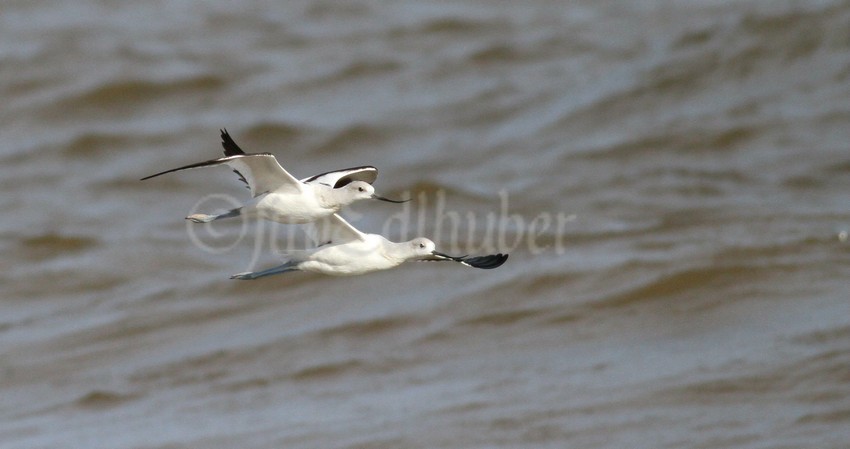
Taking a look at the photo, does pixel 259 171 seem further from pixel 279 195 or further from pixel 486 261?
pixel 486 261

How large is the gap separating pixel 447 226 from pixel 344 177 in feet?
35.3

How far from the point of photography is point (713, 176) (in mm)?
19391

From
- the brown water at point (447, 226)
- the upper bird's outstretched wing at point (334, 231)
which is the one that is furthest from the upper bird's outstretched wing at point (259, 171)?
the brown water at point (447, 226)

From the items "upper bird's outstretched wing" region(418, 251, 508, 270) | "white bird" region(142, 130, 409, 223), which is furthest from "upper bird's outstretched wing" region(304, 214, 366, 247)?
"upper bird's outstretched wing" region(418, 251, 508, 270)

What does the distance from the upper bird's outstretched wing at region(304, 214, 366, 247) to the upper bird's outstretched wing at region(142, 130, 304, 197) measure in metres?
0.35

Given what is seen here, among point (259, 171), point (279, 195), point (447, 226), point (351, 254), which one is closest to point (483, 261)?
point (351, 254)

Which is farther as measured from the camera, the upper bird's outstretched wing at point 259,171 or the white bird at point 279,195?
the white bird at point 279,195

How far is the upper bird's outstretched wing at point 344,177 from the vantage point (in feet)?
25.2

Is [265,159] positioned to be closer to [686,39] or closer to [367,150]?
[367,150]

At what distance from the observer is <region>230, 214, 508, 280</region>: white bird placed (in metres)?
7.37

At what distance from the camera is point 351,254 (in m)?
7.42

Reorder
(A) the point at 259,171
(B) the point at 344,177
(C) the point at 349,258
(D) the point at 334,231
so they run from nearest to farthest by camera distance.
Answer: (A) the point at 259,171
(C) the point at 349,258
(D) the point at 334,231
(B) the point at 344,177

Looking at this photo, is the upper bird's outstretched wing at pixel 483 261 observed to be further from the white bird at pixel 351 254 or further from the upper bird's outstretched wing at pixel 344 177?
the upper bird's outstretched wing at pixel 344 177

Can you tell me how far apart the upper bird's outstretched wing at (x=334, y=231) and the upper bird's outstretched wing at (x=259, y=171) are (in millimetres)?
351
